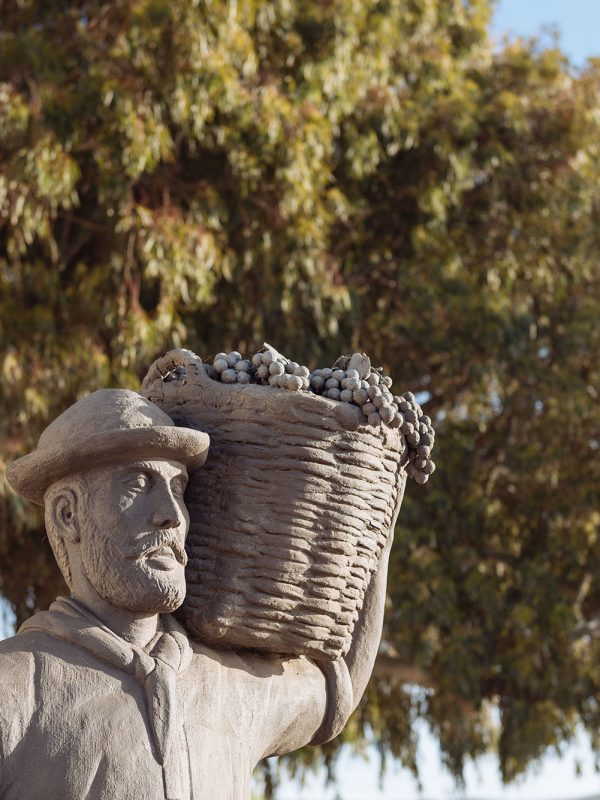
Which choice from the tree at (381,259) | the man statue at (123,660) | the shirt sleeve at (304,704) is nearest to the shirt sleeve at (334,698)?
the shirt sleeve at (304,704)

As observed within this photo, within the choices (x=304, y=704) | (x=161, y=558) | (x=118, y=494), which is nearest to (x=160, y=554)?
(x=161, y=558)

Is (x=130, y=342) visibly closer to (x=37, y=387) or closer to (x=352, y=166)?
(x=37, y=387)

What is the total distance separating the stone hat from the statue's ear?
0.04 m

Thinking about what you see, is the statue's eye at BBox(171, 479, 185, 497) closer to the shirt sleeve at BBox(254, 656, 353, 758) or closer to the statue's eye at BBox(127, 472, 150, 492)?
the statue's eye at BBox(127, 472, 150, 492)

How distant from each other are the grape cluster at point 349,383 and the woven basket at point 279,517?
0.04 m

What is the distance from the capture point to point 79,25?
27.8 feet

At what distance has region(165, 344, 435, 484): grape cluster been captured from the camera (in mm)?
3342

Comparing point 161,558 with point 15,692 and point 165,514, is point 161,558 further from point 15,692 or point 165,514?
point 15,692

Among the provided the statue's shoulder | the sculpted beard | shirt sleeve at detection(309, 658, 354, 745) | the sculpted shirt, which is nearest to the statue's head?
the sculpted beard

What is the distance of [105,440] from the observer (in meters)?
3.08

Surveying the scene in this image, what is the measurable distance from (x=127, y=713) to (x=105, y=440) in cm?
58

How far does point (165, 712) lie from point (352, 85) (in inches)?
265

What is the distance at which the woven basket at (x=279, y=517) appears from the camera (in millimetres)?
3236

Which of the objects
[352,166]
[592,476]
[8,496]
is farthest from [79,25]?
[592,476]
